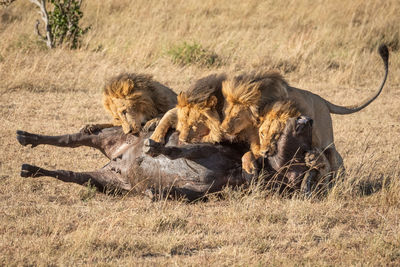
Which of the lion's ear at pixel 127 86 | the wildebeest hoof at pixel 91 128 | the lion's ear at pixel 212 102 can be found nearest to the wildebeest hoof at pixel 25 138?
the wildebeest hoof at pixel 91 128

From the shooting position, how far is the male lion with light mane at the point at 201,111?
419cm

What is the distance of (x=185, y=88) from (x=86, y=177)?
3978 mm

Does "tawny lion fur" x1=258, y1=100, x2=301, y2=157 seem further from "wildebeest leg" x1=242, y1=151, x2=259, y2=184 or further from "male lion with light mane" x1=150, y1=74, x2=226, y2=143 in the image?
"male lion with light mane" x1=150, y1=74, x2=226, y2=143

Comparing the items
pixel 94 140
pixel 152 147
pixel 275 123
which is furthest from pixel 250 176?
pixel 94 140

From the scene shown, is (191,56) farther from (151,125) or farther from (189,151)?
(189,151)

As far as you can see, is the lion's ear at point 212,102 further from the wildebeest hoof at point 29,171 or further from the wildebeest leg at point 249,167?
the wildebeest hoof at point 29,171

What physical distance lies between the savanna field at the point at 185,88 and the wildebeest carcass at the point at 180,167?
0.36 feet

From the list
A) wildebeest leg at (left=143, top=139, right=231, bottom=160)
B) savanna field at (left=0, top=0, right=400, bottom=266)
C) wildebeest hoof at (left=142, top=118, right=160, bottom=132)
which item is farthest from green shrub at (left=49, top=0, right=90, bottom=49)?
wildebeest leg at (left=143, top=139, right=231, bottom=160)

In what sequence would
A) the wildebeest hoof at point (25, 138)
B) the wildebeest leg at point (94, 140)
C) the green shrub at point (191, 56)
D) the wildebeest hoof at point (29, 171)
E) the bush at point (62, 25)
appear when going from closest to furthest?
the wildebeest hoof at point (29, 171) → the wildebeest leg at point (94, 140) → the wildebeest hoof at point (25, 138) → the green shrub at point (191, 56) → the bush at point (62, 25)

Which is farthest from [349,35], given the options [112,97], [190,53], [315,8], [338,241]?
[338,241]

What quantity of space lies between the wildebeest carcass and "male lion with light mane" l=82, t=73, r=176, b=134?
0.12m

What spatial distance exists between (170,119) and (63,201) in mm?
944

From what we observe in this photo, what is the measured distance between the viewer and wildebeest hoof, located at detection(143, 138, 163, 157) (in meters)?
4.07

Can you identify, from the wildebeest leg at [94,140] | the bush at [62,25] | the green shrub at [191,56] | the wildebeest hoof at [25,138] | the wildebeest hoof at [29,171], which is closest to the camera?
the wildebeest hoof at [29,171]
